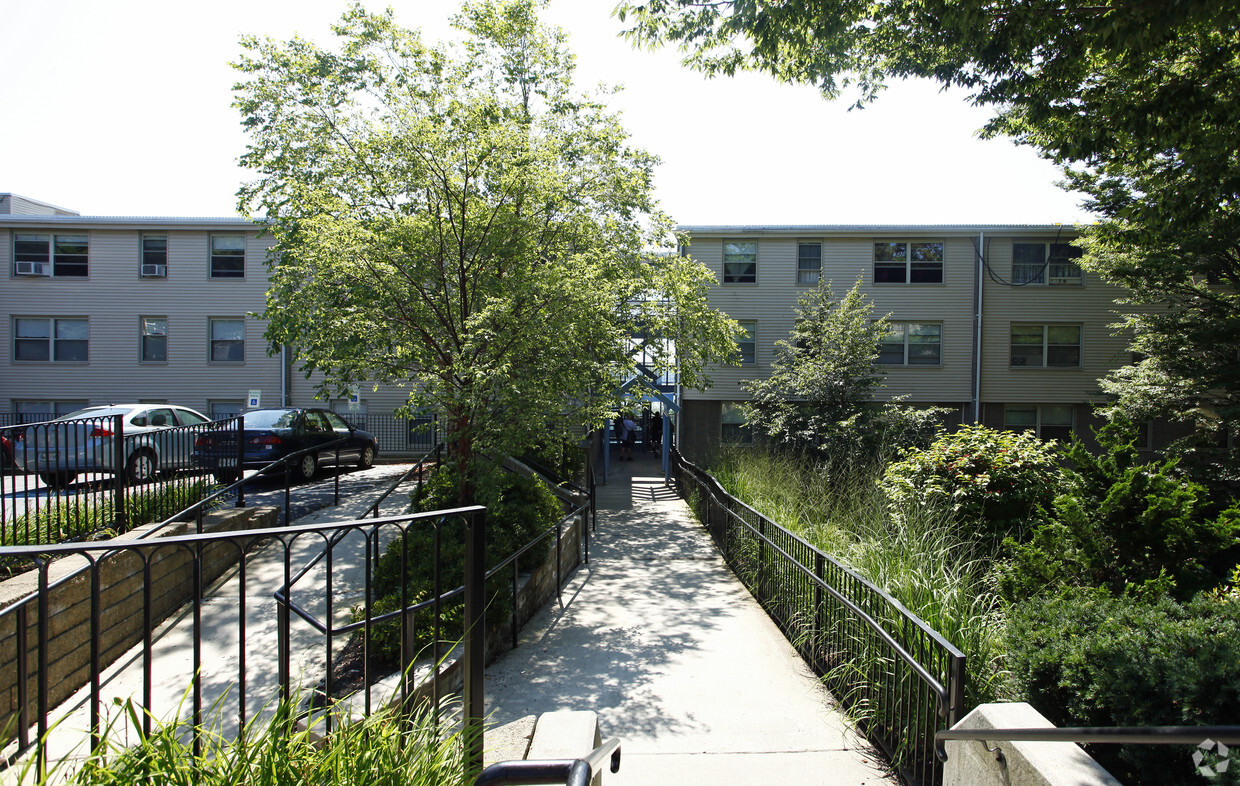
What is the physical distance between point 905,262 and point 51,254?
28.0 m

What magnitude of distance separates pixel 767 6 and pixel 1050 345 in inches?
790

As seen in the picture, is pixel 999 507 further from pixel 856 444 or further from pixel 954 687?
pixel 856 444

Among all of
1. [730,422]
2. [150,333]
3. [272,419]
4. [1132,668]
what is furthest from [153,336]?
[1132,668]

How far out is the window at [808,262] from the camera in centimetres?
2230

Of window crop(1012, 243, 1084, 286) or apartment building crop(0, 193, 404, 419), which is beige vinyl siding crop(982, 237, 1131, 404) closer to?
window crop(1012, 243, 1084, 286)

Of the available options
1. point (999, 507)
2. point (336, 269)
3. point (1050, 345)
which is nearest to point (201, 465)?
point (336, 269)

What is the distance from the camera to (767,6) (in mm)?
6258

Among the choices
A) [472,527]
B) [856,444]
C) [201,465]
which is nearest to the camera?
[472,527]

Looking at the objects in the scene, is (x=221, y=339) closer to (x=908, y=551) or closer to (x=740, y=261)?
(x=740, y=261)

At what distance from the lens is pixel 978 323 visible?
859 inches

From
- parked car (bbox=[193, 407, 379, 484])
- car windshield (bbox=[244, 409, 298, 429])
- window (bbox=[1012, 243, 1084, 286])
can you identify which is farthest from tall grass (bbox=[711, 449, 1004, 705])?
window (bbox=[1012, 243, 1084, 286])

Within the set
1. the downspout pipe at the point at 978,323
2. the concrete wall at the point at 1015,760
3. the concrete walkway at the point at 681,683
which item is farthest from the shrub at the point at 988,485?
the downspout pipe at the point at 978,323

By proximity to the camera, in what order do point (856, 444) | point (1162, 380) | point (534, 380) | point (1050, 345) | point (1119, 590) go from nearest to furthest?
point (1119, 590), point (534, 380), point (856, 444), point (1162, 380), point (1050, 345)

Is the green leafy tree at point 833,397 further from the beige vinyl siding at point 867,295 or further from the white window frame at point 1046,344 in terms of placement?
the white window frame at point 1046,344
